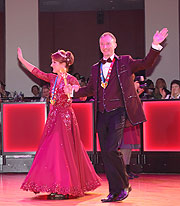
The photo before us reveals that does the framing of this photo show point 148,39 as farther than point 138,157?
Yes

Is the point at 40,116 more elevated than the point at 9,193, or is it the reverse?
the point at 40,116

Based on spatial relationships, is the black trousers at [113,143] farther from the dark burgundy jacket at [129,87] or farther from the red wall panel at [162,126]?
the red wall panel at [162,126]

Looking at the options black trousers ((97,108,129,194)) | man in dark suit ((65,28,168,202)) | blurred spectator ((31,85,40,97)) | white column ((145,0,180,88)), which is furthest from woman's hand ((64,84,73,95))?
white column ((145,0,180,88))

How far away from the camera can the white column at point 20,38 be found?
9.69 meters

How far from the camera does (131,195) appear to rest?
175 inches

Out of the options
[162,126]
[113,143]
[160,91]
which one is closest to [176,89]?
[162,126]

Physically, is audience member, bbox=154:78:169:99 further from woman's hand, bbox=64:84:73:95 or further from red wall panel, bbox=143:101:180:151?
woman's hand, bbox=64:84:73:95

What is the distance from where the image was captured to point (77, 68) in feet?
47.8

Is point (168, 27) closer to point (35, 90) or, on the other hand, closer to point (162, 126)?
point (35, 90)

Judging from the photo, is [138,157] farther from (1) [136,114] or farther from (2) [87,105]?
(1) [136,114]

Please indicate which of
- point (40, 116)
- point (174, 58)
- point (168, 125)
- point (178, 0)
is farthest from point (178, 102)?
point (178, 0)

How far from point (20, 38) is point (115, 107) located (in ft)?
20.6

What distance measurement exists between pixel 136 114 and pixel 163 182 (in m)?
1.93

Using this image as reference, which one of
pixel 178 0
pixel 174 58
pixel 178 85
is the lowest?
pixel 178 85
